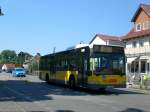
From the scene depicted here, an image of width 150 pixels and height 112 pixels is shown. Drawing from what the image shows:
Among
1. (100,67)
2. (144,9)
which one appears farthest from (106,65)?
(144,9)

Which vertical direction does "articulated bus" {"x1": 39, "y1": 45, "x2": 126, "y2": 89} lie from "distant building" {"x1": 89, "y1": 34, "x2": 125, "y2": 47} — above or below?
below

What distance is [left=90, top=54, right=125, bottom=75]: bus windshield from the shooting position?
92.0 feet

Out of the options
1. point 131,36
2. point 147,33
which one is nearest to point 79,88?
point 147,33

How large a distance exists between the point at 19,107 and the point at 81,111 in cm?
275

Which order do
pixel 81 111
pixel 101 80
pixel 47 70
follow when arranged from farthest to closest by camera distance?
pixel 47 70 → pixel 101 80 → pixel 81 111

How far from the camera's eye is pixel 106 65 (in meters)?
28.1

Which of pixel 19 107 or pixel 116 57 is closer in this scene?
pixel 19 107

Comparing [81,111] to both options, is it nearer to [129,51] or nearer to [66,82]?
[66,82]

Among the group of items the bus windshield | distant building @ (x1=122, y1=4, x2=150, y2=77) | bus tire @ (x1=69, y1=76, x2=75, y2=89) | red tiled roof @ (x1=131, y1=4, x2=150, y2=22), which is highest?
red tiled roof @ (x1=131, y1=4, x2=150, y2=22)

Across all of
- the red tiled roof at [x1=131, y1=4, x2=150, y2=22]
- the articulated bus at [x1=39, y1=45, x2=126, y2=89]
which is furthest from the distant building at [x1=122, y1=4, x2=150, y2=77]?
the articulated bus at [x1=39, y1=45, x2=126, y2=89]

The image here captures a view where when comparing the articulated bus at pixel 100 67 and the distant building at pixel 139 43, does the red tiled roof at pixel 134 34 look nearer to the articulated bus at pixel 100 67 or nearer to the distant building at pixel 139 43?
the distant building at pixel 139 43

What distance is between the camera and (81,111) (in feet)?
58.7

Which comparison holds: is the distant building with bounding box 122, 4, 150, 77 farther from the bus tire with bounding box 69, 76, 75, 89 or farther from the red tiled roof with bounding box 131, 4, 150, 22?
the bus tire with bounding box 69, 76, 75, 89

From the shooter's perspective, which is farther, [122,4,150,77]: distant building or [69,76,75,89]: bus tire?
[122,4,150,77]: distant building
